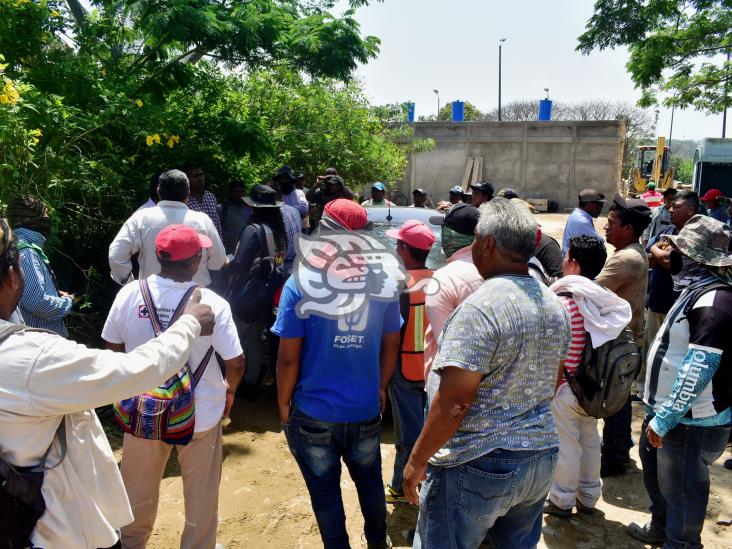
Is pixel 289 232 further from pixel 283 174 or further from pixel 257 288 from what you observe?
pixel 283 174

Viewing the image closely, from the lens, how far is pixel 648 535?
3.35 m

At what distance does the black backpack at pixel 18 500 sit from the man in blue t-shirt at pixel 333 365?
3.73 ft

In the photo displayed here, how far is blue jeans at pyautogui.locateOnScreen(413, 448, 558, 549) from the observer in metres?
1.99

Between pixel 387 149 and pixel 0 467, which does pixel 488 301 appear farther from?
pixel 387 149

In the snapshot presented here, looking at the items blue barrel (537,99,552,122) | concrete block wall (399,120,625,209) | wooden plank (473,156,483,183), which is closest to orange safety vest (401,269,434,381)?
wooden plank (473,156,483,183)

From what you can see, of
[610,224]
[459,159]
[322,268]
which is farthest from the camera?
[459,159]

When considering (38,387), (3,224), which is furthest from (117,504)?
(3,224)

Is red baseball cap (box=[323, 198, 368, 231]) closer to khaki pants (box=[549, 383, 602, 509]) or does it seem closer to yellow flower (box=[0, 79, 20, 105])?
khaki pants (box=[549, 383, 602, 509])

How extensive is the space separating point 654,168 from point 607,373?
2519 cm

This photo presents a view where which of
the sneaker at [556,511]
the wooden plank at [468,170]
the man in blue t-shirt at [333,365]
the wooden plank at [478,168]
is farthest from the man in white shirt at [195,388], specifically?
the wooden plank at [478,168]

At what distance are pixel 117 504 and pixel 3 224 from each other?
0.99 metres

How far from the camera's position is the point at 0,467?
1.67 meters

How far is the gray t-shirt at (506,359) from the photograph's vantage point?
1921 millimetres

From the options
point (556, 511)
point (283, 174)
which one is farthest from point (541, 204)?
point (556, 511)
